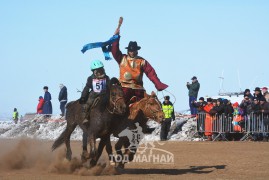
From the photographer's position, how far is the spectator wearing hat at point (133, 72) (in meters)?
13.3

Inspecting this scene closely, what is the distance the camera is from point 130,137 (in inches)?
503

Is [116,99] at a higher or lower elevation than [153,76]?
lower

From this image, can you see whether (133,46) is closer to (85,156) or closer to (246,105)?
(85,156)

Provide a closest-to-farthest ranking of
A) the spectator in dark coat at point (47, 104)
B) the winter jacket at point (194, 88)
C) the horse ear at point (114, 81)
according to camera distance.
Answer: the horse ear at point (114, 81) < the winter jacket at point (194, 88) < the spectator in dark coat at point (47, 104)

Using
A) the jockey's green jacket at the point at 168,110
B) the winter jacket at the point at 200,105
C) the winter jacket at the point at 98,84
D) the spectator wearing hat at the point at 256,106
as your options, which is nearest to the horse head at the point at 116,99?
the winter jacket at the point at 98,84

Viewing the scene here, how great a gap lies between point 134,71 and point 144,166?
2.44 meters

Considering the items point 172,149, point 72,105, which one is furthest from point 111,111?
point 172,149

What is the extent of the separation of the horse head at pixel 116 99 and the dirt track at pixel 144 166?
1.18 meters

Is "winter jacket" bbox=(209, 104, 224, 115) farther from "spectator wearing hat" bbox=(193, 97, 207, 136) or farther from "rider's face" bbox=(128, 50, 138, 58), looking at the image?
"rider's face" bbox=(128, 50, 138, 58)

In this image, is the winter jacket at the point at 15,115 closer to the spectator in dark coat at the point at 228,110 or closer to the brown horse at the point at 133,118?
the spectator in dark coat at the point at 228,110

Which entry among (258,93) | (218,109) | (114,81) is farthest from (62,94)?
(114,81)

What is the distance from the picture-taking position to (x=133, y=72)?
13.3m

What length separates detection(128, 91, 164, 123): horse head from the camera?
1253 cm

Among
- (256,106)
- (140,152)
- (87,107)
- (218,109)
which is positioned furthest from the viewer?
(218,109)
